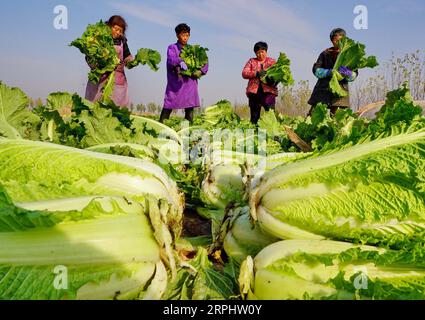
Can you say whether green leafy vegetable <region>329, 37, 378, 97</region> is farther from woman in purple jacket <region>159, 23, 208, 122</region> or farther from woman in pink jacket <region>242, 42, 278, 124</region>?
woman in purple jacket <region>159, 23, 208, 122</region>

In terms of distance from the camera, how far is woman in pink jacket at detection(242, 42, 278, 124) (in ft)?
40.9

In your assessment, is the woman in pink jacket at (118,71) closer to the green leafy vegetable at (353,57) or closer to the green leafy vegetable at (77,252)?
the green leafy vegetable at (353,57)

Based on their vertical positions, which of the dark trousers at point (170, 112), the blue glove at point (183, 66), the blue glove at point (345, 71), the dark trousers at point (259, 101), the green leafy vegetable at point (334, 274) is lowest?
the green leafy vegetable at point (334, 274)

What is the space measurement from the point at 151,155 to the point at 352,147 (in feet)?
6.66

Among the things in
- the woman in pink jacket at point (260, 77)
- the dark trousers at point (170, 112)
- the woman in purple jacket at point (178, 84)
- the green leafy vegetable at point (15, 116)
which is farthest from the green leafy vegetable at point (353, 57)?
the green leafy vegetable at point (15, 116)

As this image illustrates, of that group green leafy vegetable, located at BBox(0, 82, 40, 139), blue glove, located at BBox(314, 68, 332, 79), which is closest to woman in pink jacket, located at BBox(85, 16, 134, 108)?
blue glove, located at BBox(314, 68, 332, 79)

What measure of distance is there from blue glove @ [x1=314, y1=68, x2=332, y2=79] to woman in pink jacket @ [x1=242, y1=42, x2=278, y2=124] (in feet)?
7.59

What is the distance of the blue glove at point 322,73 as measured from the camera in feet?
32.5

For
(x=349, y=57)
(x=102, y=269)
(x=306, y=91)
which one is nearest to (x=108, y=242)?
(x=102, y=269)

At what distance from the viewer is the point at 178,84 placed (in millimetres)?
11664

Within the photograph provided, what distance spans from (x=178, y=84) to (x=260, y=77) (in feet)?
8.70

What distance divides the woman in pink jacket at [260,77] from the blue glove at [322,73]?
7.59ft
